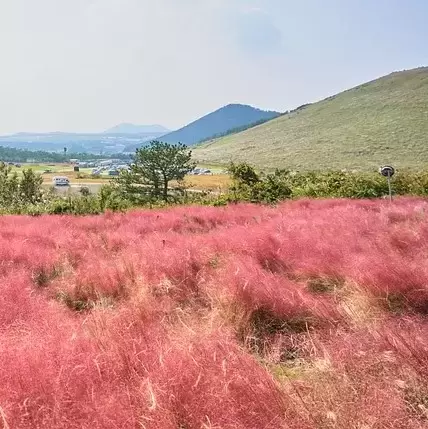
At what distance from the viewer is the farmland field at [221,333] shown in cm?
239

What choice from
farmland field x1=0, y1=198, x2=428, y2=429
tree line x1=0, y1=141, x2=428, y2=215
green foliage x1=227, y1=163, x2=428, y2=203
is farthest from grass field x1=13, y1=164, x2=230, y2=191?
farmland field x1=0, y1=198, x2=428, y2=429

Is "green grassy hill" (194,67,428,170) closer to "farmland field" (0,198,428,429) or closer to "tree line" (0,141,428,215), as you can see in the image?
Answer: "tree line" (0,141,428,215)

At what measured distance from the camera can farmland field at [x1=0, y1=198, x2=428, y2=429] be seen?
2389 mm

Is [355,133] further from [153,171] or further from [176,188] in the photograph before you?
[153,171]

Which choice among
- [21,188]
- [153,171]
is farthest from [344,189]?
[21,188]

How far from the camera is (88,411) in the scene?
7.67ft

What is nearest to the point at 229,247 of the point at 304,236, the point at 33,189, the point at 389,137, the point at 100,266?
the point at 304,236

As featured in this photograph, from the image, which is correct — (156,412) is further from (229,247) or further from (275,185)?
(275,185)

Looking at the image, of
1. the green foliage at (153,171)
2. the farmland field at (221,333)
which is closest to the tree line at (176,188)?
the green foliage at (153,171)

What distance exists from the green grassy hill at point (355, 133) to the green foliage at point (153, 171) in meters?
41.1

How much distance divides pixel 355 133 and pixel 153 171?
249ft

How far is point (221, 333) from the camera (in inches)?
134

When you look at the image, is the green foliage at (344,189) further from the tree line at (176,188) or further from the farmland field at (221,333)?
the farmland field at (221,333)

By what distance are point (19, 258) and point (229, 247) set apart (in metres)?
3.27
